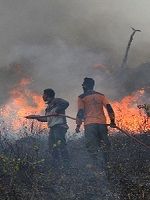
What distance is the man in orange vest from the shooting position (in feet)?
28.2

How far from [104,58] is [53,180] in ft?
63.0

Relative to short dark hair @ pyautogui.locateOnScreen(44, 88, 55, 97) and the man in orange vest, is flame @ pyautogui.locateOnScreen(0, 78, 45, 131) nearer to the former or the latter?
short dark hair @ pyautogui.locateOnScreen(44, 88, 55, 97)

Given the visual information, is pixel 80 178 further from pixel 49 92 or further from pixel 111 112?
pixel 49 92

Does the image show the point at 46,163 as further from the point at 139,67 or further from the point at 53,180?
the point at 139,67

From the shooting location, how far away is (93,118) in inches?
344

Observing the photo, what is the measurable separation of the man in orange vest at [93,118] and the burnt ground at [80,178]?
344mm

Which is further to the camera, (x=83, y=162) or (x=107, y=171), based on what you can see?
(x=83, y=162)

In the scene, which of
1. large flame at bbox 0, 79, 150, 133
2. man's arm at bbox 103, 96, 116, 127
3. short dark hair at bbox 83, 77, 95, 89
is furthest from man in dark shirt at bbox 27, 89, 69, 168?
large flame at bbox 0, 79, 150, 133

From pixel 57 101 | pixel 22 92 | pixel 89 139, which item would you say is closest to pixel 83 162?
pixel 89 139

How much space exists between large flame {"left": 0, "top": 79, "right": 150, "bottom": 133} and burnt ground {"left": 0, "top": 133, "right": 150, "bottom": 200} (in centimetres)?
345


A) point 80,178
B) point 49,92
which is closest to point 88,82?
point 49,92

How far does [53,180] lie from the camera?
25.2 ft

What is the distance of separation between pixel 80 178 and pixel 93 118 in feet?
5.10

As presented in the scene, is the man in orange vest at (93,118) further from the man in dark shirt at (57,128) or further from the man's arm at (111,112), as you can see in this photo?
the man in dark shirt at (57,128)
